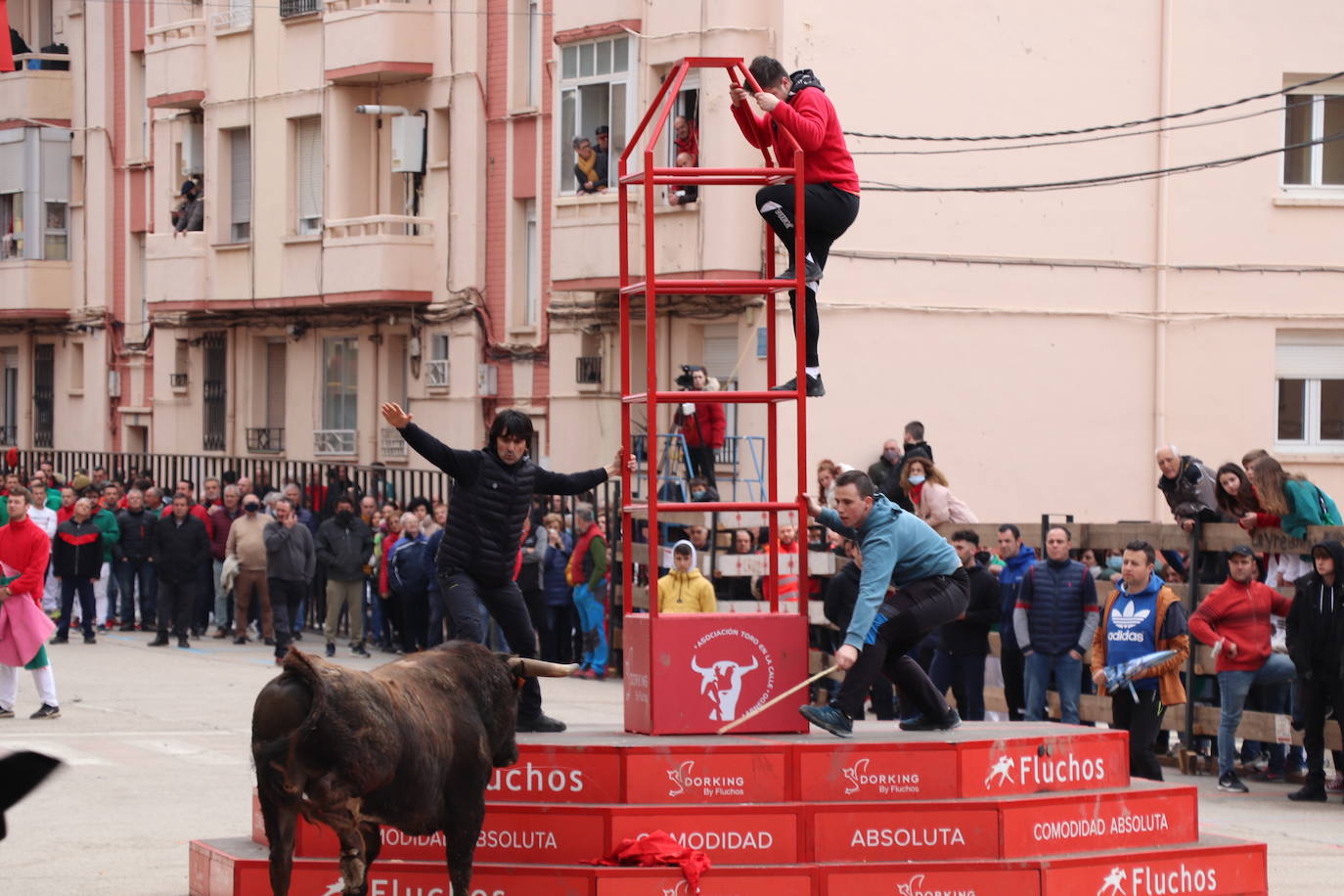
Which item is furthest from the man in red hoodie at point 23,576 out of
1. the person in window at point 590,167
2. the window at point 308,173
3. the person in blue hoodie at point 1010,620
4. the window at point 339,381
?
the window at point 308,173

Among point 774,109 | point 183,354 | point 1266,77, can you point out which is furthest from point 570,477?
point 183,354

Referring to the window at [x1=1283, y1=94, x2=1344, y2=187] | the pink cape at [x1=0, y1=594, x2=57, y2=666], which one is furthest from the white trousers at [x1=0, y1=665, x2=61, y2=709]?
the window at [x1=1283, y1=94, x2=1344, y2=187]

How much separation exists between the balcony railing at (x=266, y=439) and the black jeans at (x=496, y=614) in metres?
24.0

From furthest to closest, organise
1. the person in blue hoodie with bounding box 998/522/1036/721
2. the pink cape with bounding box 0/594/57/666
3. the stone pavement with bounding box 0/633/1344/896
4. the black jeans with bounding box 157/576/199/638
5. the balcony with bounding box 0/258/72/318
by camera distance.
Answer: the balcony with bounding box 0/258/72/318, the black jeans with bounding box 157/576/199/638, the pink cape with bounding box 0/594/57/666, the person in blue hoodie with bounding box 998/522/1036/721, the stone pavement with bounding box 0/633/1344/896

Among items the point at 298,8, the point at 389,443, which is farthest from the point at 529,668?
the point at 298,8

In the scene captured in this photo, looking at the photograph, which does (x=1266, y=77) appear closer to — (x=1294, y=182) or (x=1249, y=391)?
(x=1294, y=182)

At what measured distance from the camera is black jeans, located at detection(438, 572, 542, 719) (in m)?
10.6

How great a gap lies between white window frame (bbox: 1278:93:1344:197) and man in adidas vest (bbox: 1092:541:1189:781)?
45.8ft

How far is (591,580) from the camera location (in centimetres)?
2106

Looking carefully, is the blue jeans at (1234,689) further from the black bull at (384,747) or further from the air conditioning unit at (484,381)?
the air conditioning unit at (484,381)

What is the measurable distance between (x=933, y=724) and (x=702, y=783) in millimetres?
1519

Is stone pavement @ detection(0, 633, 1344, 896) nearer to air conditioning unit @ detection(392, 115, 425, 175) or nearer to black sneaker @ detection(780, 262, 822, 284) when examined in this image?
black sneaker @ detection(780, 262, 822, 284)

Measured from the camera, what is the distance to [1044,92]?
25844mm

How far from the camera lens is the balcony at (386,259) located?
30.5 meters
